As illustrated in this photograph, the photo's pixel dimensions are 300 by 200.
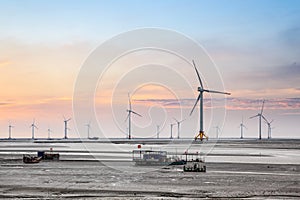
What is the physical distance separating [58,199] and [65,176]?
2205 centimetres

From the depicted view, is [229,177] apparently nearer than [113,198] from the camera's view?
No

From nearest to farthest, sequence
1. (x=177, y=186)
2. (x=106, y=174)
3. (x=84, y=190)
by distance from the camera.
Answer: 1. (x=84, y=190)
2. (x=177, y=186)
3. (x=106, y=174)

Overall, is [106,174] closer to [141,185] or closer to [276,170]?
[141,185]

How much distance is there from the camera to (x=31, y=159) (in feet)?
314

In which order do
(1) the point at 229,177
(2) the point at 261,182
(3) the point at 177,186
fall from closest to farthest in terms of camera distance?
(3) the point at 177,186
(2) the point at 261,182
(1) the point at 229,177

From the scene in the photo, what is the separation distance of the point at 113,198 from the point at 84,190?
627 cm

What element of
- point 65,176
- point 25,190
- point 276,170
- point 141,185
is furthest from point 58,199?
point 276,170

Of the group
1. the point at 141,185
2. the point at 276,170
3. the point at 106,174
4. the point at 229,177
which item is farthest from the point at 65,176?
the point at 276,170

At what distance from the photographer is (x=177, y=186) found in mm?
54969

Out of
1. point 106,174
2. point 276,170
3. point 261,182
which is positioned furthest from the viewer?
point 276,170

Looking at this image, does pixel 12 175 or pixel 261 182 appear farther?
pixel 12 175

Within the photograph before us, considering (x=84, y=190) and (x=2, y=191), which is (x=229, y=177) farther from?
(x=2, y=191)

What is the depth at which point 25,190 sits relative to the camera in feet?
170

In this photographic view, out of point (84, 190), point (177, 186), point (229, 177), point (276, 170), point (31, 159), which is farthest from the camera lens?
point (31, 159)
